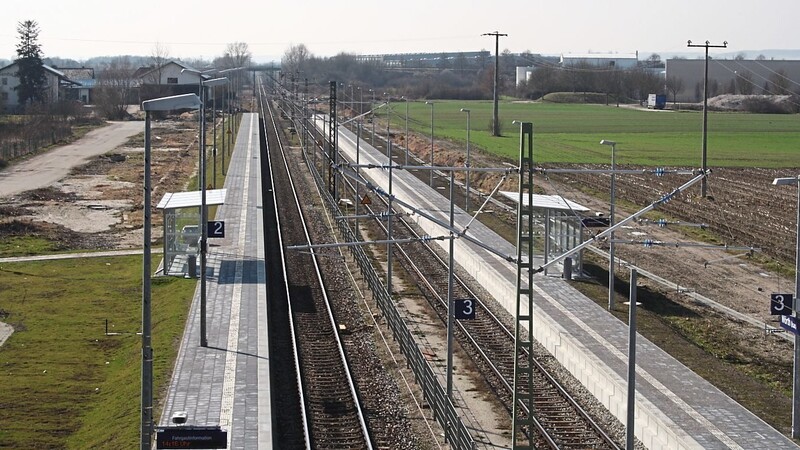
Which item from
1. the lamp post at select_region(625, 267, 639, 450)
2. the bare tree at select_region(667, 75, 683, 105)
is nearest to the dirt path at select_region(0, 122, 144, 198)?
the lamp post at select_region(625, 267, 639, 450)

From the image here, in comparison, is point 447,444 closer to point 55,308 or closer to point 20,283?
point 55,308

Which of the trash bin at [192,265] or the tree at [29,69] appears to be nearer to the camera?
the trash bin at [192,265]

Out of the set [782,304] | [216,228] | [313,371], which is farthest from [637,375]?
→ [216,228]

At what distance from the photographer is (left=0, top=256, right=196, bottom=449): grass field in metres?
19.0

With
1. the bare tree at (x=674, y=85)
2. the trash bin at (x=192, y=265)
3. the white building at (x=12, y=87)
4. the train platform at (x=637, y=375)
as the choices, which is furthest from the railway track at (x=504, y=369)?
the bare tree at (x=674, y=85)

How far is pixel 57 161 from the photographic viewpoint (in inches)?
2815

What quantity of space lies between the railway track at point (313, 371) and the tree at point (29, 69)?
84.3m

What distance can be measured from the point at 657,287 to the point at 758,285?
9.53 ft

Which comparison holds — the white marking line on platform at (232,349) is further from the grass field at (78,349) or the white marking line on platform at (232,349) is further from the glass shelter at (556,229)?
the glass shelter at (556,229)

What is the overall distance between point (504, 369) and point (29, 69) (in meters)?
103

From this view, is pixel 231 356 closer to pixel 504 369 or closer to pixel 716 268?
pixel 504 369

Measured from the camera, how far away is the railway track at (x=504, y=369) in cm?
1920

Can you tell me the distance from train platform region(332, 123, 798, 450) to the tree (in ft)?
303

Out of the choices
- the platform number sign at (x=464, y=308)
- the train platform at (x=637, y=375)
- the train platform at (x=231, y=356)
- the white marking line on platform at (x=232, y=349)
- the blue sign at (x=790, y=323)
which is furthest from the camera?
the platform number sign at (x=464, y=308)
